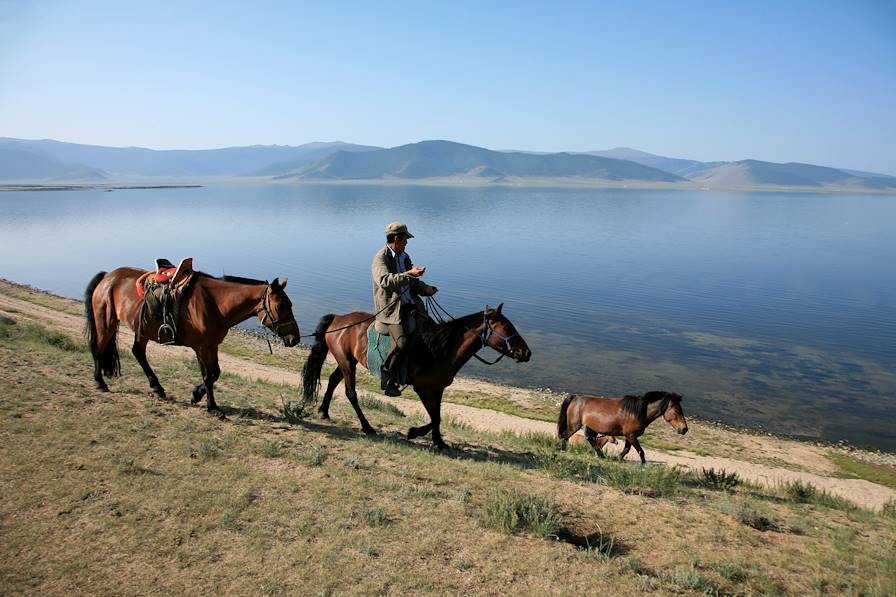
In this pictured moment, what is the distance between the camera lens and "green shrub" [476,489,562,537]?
6.00m

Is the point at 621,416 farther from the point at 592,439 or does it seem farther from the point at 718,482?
the point at 718,482

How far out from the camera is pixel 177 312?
9.05 meters

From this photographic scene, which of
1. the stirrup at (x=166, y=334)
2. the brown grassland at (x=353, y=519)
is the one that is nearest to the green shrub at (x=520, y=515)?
the brown grassland at (x=353, y=519)

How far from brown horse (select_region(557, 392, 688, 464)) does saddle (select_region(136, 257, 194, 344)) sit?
25.8ft

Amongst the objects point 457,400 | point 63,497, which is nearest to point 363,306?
point 457,400

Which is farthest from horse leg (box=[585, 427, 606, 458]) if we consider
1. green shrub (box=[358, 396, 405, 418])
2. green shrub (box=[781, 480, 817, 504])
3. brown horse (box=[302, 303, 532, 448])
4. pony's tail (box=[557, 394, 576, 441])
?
green shrub (box=[358, 396, 405, 418])

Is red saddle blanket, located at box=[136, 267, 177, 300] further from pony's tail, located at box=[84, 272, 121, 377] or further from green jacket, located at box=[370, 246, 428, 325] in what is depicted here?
green jacket, located at box=[370, 246, 428, 325]

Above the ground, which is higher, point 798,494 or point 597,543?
point 597,543

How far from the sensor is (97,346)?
991 cm

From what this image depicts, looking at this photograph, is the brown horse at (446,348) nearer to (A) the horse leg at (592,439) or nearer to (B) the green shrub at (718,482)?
(B) the green shrub at (718,482)

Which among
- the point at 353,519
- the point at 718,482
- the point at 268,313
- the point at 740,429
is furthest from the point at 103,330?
the point at 740,429

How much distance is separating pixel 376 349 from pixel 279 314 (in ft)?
5.33

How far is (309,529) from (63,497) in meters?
2.81

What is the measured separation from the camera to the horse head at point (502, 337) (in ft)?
28.0
